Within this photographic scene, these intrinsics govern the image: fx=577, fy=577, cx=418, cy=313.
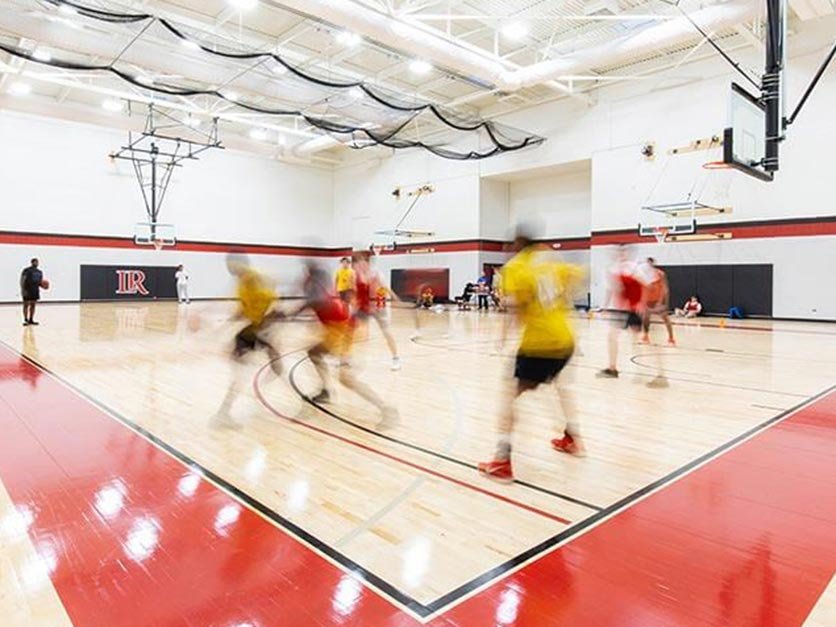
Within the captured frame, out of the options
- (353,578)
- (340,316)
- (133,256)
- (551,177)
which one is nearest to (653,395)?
(340,316)

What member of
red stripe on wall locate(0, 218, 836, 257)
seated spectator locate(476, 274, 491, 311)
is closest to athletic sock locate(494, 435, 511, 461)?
red stripe on wall locate(0, 218, 836, 257)

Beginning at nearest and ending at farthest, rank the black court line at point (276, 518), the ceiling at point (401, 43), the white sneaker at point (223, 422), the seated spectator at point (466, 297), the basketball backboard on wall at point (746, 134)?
the black court line at point (276, 518) → the white sneaker at point (223, 422) → the basketball backboard on wall at point (746, 134) → the ceiling at point (401, 43) → the seated spectator at point (466, 297)

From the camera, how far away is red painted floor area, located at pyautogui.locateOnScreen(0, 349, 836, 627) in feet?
7.59

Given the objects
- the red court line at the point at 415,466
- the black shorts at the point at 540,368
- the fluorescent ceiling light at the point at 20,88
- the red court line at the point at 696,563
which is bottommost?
the red court line at the point at 696,563

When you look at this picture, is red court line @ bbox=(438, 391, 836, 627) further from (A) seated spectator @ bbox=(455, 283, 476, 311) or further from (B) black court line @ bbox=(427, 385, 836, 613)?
(A) seated spectator @ bbox=(455, 283, 476, 311)

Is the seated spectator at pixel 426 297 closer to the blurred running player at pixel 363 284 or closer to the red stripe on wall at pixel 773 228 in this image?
the red stripe on wall at pixel 773 228

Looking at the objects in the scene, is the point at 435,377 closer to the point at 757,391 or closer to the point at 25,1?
the point at 757,391

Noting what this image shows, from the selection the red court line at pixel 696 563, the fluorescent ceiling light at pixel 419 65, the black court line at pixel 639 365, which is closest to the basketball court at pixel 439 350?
the red court line at pixel 696 563

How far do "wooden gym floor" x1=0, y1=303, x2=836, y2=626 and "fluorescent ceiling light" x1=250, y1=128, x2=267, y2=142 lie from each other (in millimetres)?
19747

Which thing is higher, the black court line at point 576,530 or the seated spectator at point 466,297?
the seated spectator at point 466,297

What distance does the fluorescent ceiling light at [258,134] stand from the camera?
24.7m

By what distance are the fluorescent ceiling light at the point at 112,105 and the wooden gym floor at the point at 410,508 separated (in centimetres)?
1784

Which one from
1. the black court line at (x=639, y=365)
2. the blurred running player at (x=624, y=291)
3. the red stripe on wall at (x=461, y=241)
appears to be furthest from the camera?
the red stripe on wall at (x=461, y=241)

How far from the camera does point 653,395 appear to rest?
6.40 metres
